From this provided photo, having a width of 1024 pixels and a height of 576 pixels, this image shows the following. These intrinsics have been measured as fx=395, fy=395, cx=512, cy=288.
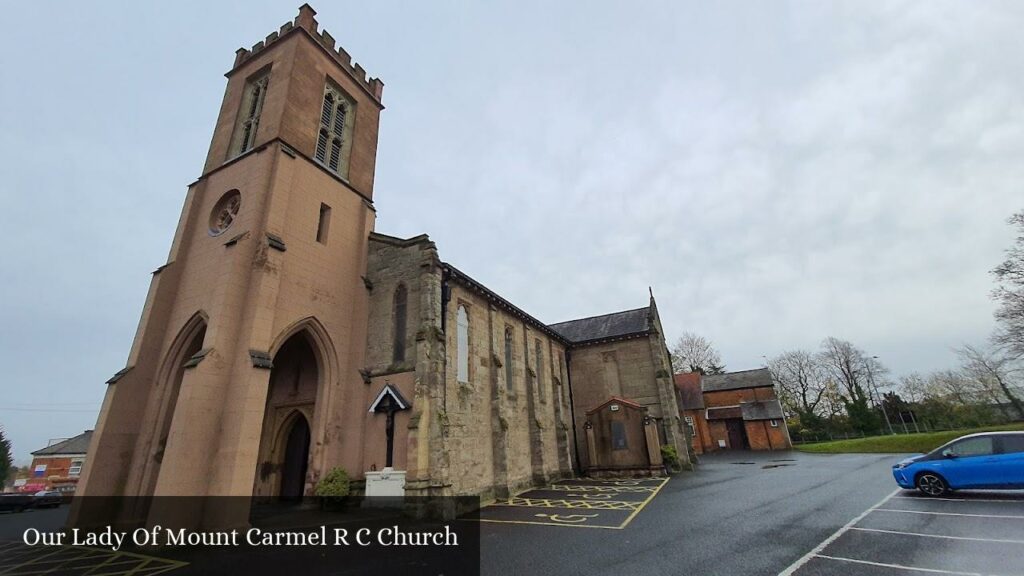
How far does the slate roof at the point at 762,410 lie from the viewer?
3920 centimetres

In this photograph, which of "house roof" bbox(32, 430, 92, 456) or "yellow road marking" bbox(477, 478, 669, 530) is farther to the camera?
"house roof" bbox(32, 430, 92, 456)

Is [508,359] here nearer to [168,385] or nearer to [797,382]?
[168,385]

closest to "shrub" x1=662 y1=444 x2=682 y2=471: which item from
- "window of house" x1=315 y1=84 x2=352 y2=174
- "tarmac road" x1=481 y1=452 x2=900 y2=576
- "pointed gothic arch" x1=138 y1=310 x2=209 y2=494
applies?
"tarmac road" x1=481 y1=452 x2=900 y2=576

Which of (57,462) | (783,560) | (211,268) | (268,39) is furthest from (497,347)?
(57,462)

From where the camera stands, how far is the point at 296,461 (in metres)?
15.6

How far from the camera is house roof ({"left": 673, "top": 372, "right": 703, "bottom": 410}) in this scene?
131 ft

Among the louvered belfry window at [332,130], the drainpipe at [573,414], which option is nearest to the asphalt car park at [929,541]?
the drainpipe at [573,414]

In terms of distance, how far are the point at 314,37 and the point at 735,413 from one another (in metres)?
47.3

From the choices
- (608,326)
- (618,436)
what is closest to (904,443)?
(608,326)

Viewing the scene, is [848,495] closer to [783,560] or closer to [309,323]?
[783,560]

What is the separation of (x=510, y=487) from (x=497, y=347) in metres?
5.70

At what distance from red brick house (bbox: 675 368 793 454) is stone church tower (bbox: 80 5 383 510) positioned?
33.5m

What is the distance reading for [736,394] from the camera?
43.6 m

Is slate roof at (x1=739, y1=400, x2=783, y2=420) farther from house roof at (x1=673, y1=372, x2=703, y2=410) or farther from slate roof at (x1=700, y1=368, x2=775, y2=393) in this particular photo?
house roof at (x1=673, y1=372, x2=703, y2=410)
